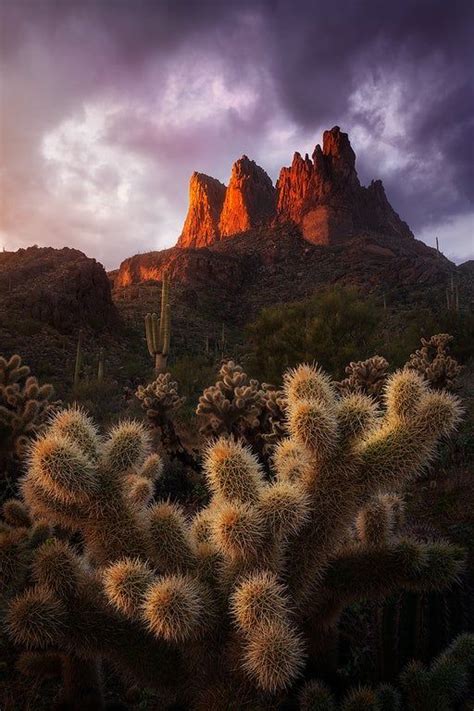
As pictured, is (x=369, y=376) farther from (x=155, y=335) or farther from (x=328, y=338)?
(x=155, y=335)

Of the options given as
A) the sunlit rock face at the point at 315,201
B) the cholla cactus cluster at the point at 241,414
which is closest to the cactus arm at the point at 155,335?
the cholla cactus cluster at the point at 241,414

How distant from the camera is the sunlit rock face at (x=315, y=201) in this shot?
8175 centimetres

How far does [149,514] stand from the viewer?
8.66 ft

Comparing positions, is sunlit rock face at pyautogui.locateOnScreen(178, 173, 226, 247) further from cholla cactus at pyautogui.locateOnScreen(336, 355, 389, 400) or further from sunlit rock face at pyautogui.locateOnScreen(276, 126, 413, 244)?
cholla cactus at pyautogui.locateOnScreen(336, 355, 389, 400)

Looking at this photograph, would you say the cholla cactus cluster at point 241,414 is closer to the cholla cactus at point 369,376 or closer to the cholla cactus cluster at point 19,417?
the cholla cactus cluster at point 19,417

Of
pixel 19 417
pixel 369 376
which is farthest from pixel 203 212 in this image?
pixel 19 417

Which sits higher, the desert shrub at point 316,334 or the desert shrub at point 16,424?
the desert shrub at point 316,334

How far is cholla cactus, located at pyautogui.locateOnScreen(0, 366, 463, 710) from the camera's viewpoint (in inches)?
87.9

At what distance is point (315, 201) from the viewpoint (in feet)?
283

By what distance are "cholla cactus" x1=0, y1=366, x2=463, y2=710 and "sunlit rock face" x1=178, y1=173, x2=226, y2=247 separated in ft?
359

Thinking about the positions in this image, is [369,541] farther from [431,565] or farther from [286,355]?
[286,355]

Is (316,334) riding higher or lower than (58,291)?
lower

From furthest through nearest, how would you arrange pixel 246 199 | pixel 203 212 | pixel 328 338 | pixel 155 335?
1. pixel 203 212
2. pixel 246 199
3. pixel 155 335
4. pixel 328 338

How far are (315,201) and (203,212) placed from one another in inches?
1445
